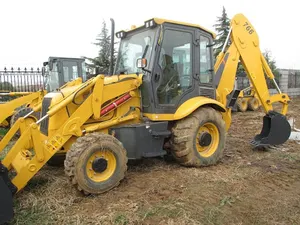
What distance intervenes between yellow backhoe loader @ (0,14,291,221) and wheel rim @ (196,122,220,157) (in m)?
0.02

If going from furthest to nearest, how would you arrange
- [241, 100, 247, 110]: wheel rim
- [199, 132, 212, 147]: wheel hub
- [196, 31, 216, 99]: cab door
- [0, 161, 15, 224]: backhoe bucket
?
1. [241, 100, 247, 110]: wheel rim
2. [196, 31, 216, 99]: cab door
3. [199, 132, 212, 147]: wheel hub
4. [0, 161, 15, 224]: backhoe bucket

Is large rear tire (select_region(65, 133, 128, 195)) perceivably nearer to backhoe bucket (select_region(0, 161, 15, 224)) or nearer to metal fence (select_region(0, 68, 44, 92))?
backhoe bucket (select_region(0, 161, 15, 224))

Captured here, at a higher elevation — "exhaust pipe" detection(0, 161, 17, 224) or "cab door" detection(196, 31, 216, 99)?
"cab door" detection(196, 31, 216, 99)

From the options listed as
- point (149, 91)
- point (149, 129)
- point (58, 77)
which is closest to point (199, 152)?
A: point (149, 129)

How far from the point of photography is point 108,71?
6305mm

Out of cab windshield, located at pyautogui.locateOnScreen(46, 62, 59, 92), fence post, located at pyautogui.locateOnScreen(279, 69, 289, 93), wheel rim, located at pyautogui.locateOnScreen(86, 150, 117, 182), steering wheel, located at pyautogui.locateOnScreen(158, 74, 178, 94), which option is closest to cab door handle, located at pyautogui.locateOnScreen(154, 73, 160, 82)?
steering wheel, located at pyautogui.locateOnScreen(158, 74, 178, 94)

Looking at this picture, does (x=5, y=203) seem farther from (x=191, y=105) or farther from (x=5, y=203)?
(x=191, y=105)

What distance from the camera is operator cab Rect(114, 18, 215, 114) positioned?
4938mm

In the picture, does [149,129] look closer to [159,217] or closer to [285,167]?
[159,217]

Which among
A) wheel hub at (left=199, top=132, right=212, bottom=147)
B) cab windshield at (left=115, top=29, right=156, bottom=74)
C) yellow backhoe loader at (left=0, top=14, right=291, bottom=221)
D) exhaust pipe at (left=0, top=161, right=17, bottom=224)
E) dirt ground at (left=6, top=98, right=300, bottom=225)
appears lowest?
dirt ground at (left=6, top=98, right=300, bottom=225)

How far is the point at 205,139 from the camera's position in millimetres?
5367

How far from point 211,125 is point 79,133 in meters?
2.39

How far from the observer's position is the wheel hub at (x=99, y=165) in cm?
412

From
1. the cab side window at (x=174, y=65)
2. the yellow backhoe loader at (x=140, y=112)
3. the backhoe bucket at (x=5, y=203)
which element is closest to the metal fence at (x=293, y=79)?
the yellow backhoe loader at (x=140, y=112)
